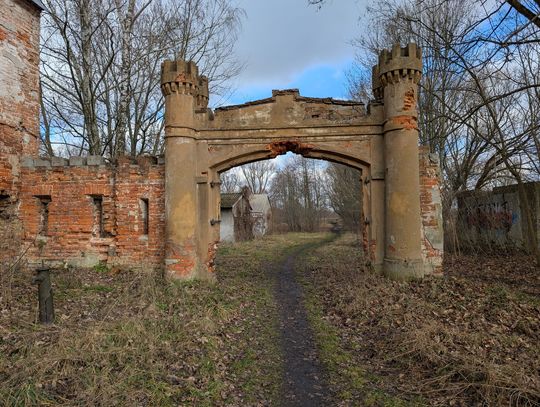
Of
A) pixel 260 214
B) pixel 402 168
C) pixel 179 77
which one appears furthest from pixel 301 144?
pixel 260 214

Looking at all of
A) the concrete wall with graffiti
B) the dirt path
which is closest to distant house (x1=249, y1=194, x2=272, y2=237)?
the concrete wall with graffiti

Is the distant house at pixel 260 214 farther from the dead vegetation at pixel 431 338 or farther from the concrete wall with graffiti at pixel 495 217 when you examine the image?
the dead vegetation at pixel 431 338

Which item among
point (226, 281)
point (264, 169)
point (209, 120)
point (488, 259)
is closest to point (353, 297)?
point (226, 281)

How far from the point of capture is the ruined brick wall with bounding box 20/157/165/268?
10984mm

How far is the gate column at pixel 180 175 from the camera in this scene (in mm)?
10016

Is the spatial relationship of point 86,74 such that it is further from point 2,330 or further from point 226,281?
point 2,330

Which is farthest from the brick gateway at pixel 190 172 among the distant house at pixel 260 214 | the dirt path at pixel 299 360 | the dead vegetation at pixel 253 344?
the distant house at pixel 260 214

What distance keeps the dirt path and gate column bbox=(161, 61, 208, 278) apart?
2.65 meters

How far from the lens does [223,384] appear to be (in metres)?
4.71

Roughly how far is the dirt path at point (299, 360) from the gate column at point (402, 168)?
106 inches

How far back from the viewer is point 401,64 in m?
9.41

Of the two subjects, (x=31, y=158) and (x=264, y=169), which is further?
(x=264, y=169)

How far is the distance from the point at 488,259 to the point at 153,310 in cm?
1330

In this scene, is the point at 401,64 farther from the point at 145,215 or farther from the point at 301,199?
the point at 301,199
